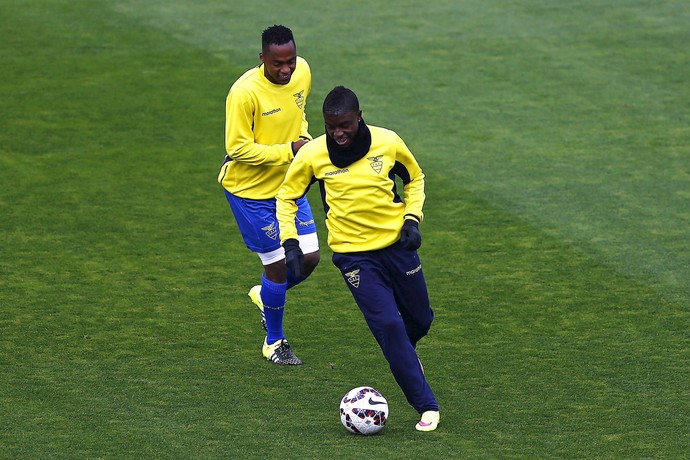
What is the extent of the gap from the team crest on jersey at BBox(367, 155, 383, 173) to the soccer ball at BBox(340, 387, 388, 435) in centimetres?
136

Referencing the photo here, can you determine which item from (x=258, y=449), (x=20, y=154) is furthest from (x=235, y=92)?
(x=20, y=154)

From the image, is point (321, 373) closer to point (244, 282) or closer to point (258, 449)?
point (258, 449)

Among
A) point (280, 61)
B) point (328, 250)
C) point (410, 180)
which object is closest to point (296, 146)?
point (280, 61)

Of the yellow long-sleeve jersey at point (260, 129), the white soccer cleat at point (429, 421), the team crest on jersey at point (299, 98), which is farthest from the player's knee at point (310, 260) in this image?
the white soccer cleat at point (429, 421)

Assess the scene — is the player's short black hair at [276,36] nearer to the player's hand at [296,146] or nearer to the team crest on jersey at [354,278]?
the player's hand at [296,146]

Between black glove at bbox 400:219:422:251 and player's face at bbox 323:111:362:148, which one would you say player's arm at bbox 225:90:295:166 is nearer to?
player's face at bbox 323:111:362:148

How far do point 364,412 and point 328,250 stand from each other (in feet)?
14.5

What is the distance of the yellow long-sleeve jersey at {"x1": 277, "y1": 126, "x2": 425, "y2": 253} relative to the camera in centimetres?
782

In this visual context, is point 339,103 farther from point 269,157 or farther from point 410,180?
point 269,157

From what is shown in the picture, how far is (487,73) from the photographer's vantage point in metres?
17.0

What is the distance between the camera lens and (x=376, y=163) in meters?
7.84

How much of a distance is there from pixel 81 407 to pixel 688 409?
12.5ft

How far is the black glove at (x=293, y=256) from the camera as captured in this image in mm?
7758

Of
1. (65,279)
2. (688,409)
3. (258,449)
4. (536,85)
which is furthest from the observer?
(536,85)
